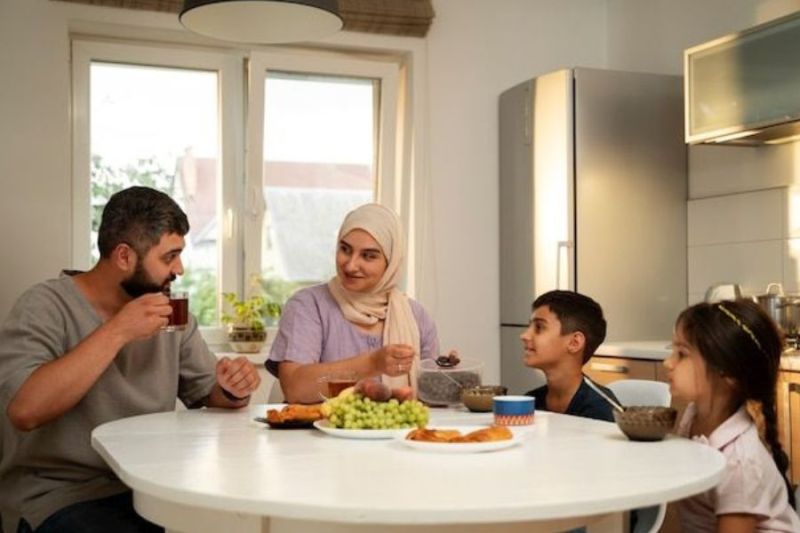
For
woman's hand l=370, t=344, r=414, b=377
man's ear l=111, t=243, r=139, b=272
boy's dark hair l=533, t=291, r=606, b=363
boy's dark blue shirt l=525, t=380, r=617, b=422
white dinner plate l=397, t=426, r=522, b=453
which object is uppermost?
man's ear l=111, t=243, r=139, b=272

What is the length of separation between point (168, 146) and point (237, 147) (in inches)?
11.7

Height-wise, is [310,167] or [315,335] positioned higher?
[310,167]

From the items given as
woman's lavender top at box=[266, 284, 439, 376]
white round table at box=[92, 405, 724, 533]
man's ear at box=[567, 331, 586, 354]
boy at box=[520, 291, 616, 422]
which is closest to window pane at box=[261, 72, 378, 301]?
woman's lavender top at box=[266, 284, 439, 376]

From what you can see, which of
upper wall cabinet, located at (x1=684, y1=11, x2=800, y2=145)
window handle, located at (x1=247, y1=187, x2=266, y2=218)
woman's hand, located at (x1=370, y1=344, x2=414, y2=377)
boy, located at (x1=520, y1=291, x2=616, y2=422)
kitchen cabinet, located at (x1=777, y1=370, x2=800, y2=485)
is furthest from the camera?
window handle, located at (x1=247, y1=187, x2=266, y2=218)

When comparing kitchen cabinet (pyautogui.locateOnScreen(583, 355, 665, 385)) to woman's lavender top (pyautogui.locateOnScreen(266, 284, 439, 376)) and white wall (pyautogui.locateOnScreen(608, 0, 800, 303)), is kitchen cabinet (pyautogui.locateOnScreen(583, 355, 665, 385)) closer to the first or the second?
white wall (pyautogui.locateOnScreen(608, 0, 800, 303))

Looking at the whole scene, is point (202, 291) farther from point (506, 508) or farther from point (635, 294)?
point (506, 508)

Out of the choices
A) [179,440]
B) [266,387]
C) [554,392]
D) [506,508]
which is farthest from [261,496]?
[266,387]

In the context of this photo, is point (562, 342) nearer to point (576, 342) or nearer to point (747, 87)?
point (576, 342)

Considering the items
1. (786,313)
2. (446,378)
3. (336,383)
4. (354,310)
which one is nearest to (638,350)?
(786,313)

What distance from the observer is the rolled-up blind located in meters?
4.53

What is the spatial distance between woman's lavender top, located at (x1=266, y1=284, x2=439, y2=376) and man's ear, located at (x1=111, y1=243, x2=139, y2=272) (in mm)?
577

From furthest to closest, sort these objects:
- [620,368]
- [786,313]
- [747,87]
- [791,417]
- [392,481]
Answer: [620,368], [747,87], [786,313], [791,417], [392,481]

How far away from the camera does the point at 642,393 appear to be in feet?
8.71

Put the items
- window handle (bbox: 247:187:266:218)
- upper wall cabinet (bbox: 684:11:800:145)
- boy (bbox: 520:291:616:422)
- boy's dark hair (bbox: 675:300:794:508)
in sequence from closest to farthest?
boy's dark hair (bbox: 675:300:794:508) < boy (bbox: 520:291:616:422) < upper wall cabinet (bbox: 684:11:800:145) < window handle (bbox: 247:187:266:218)
